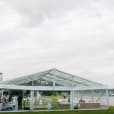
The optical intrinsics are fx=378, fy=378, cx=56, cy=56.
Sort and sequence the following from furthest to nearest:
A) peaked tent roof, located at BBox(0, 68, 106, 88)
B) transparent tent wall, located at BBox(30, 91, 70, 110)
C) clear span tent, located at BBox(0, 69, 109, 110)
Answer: transparent tent wall, located at BBox(30, 91, 70, 110), peaked tent roof, located at BBox(0, 68, 106, 88), clear span tent, located at BBox(0, 69, 109, 110)

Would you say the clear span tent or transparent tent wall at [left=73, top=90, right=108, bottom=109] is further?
transparent tent wall at [left=73, top=90, right=108, bottom=109]

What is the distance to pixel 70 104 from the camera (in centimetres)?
3306

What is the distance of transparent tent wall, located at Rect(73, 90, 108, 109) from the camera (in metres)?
33.3

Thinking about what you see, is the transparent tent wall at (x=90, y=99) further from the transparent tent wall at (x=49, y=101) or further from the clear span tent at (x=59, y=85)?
the transparent tent wall at (x=49, y=101)

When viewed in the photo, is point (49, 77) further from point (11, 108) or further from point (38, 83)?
point (11, 108)

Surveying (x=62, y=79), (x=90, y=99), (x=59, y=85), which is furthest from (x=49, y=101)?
(x=90, y=99)

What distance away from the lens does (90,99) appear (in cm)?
3606

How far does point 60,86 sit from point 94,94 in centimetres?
461

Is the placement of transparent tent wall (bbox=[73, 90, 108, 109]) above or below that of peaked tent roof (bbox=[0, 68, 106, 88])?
below

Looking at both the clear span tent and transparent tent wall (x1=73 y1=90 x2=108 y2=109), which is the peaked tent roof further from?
transparent tent wall (x1=73 y1=90 x2=108 y2=109)

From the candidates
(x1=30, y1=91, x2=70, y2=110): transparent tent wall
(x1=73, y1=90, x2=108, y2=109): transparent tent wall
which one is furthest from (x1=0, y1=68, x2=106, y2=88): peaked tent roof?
(x1=30, y1=91, x2=70, y2=110): transparent tent wall

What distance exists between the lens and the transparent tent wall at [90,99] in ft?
109

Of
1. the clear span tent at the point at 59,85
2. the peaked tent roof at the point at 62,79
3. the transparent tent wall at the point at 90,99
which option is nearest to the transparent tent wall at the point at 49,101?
the clear span tent at the point at 59,85

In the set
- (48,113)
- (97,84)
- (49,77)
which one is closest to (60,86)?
(49,77)
